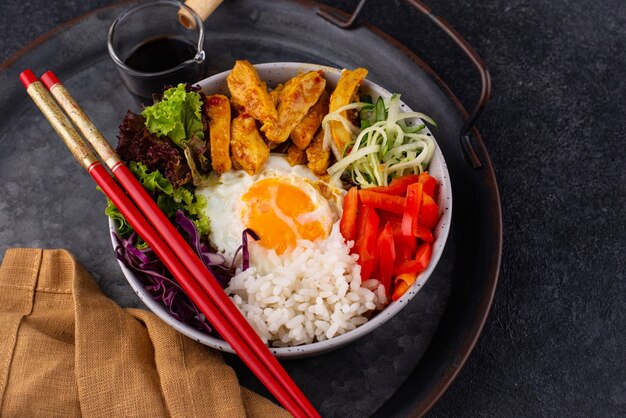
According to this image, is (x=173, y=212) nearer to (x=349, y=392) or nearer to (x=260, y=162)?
(x=260, y=162)

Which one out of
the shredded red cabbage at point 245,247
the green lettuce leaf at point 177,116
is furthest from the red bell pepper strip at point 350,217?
the green lettuce leaf at point 177,116

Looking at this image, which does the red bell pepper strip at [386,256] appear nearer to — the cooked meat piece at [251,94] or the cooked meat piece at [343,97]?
the cooked meat piece at [343,97]

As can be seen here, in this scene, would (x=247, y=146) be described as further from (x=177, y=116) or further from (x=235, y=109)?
(x=177, y=116)

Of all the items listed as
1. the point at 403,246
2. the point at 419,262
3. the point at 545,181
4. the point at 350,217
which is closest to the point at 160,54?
the point at 350,217

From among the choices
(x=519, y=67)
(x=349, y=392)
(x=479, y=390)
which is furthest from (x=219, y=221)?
(x=519, y=67)

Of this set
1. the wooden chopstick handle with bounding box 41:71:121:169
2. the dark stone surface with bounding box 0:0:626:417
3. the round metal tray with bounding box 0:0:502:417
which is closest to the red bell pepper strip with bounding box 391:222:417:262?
the round metal tray with bounding box 0:0:502:417

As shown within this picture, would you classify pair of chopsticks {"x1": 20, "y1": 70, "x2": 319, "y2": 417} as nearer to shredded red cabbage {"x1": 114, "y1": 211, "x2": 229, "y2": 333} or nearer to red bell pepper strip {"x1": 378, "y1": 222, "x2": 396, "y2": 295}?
shredded red cabbage {"x1": 114, "y1": 211, "x2": 229, "y2": 333}
